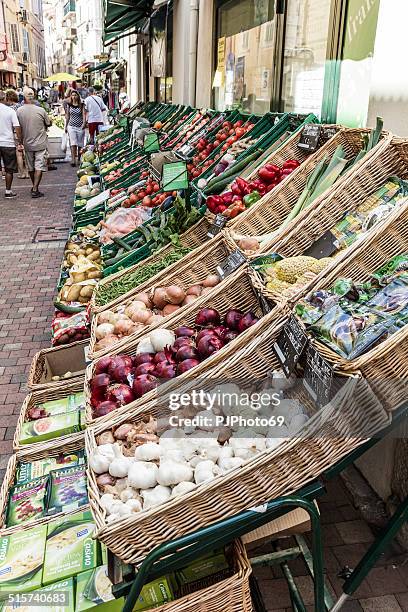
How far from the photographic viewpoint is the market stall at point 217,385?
1749mm

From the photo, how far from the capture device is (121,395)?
251 cm

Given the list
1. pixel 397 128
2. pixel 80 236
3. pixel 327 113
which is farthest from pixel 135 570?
pixel 80 236

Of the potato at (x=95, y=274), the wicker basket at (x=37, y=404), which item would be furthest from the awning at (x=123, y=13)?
the wicker basket at (x=37, y=404)

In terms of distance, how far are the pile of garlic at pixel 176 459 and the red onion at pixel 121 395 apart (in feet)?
1.00

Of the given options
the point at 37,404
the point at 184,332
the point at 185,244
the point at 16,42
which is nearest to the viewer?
the point at 184,332

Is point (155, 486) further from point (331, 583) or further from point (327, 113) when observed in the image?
point (327, 113)

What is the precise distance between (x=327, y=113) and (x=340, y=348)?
3.38 meters

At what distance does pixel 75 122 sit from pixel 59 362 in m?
12.6

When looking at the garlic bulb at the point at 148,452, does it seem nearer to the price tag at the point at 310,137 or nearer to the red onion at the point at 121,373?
the red onion at the point at 121,373

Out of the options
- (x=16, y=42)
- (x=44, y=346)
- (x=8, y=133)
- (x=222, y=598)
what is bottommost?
(x=44, y=346)

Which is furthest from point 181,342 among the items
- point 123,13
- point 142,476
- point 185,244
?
point 123,13

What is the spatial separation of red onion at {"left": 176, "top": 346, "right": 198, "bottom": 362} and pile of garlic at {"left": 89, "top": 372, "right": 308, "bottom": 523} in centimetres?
42

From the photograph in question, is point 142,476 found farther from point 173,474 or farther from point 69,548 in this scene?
point 69,548

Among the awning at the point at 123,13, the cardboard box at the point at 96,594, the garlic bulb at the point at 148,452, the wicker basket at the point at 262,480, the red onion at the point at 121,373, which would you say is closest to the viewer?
the wicker basket at the point at 262,480
